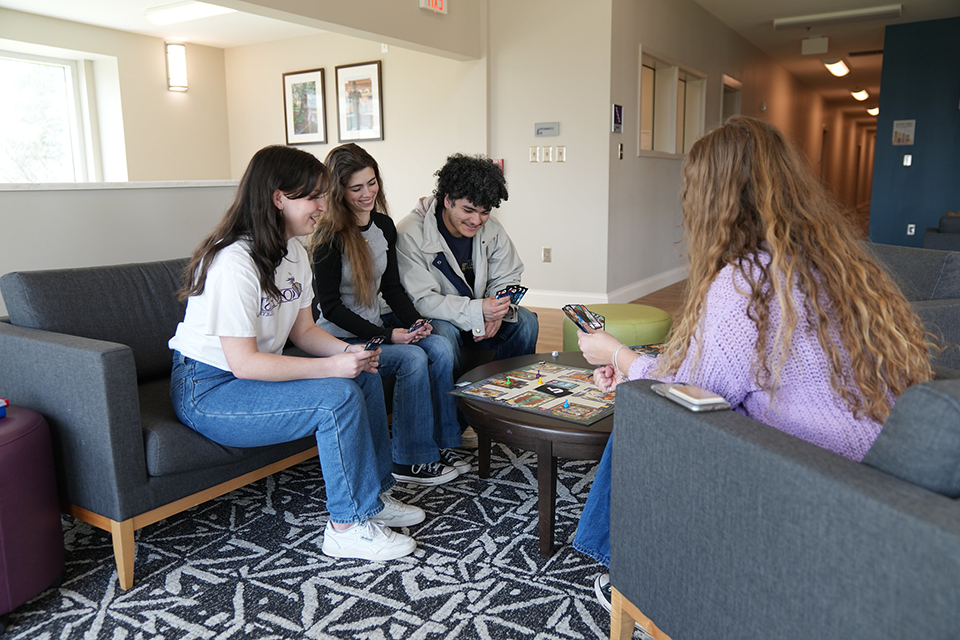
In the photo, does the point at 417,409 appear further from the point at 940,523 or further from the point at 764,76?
the point at 764,76

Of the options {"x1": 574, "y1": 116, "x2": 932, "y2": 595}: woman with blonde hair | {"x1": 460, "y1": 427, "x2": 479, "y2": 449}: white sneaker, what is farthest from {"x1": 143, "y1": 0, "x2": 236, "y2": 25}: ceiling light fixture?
{"x1": 574, "y1": 116, "x2": 932, "y2": 595}: woman with blonde hair

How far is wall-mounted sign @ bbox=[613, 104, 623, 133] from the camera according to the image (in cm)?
537

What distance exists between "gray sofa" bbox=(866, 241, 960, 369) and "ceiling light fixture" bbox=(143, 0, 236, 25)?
5.30m

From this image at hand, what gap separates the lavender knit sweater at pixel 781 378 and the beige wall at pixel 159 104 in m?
6.84

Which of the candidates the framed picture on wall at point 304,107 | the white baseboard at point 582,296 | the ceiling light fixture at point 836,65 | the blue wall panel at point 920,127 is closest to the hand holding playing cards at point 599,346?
the white baseboard at point 582,296

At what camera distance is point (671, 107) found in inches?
262

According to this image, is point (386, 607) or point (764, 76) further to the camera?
point (764, 76)

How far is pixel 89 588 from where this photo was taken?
1.76 m

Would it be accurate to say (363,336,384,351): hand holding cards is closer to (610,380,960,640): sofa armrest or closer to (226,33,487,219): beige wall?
(610,380,960,640): sofa armrest

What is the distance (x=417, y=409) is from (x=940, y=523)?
1741 millimetres

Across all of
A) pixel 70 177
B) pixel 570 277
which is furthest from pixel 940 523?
pixel 70 177

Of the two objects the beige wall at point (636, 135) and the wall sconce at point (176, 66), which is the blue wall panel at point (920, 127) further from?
the wall sconce at point (176, 66)

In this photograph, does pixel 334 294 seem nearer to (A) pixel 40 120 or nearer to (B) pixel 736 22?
(A) pixel 40 120

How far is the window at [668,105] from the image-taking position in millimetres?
6328
